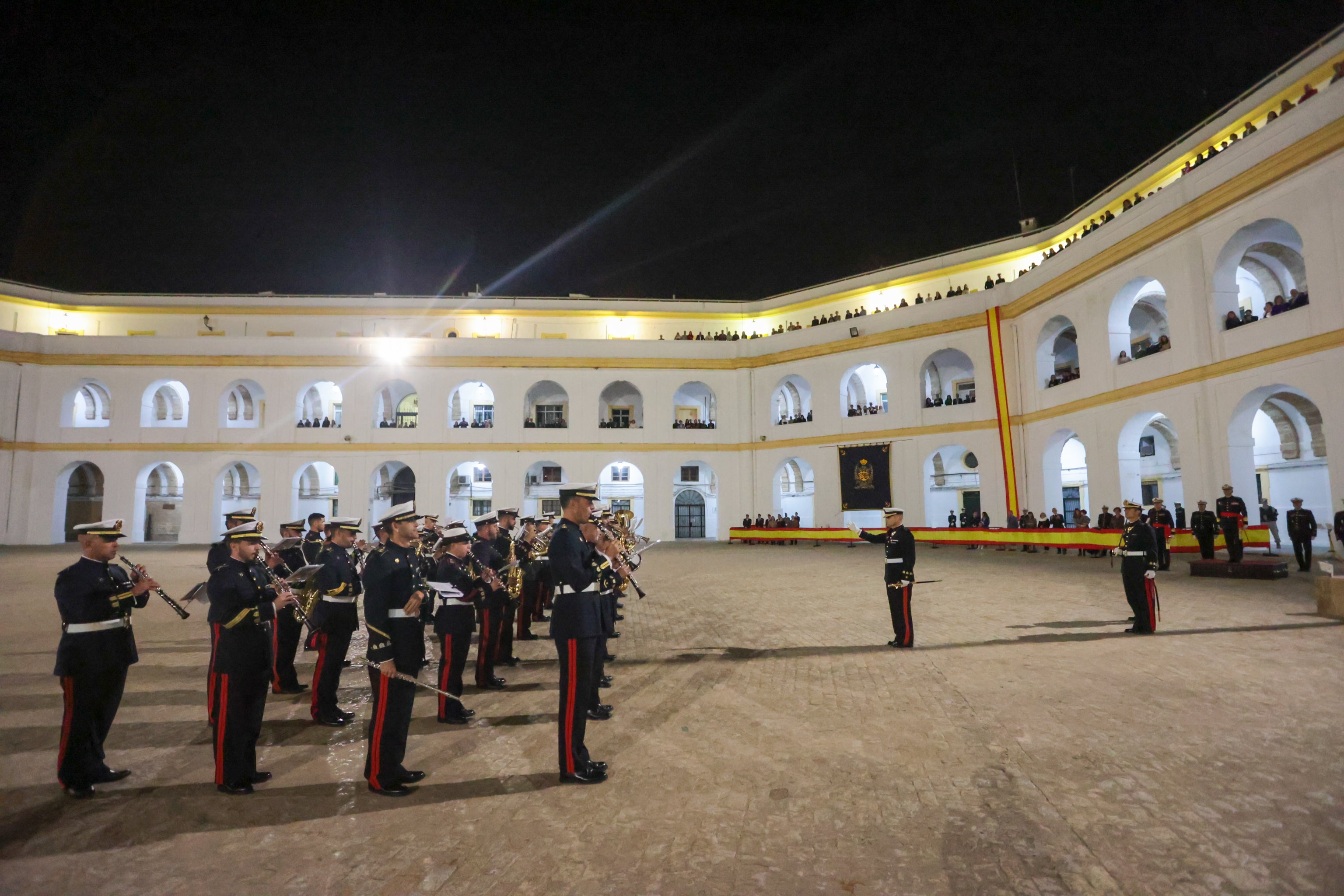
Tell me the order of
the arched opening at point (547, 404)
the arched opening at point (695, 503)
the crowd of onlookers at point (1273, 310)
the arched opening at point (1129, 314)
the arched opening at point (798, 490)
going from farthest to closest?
the arched opening at point (695, 503)
the arched opening at point (798, 490)
the arched opening at point (547, 404)
the arched opening at point (1129, 314)
the crowd of onlookers at point (1273, 310)

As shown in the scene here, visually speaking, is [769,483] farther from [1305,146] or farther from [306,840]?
[306,840]

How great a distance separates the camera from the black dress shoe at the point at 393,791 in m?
4.21

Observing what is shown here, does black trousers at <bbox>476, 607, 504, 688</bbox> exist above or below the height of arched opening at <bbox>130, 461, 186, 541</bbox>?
below

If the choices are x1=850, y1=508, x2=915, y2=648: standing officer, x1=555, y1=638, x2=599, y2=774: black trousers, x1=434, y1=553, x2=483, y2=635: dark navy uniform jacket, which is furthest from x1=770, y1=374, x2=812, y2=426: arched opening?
x1=555, y1=638, x2=599, y2=774: black trousers

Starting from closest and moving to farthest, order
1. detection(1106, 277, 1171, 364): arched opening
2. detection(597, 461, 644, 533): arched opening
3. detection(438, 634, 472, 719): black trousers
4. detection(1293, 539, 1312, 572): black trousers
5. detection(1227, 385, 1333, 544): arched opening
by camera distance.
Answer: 1. detection(438, 634, 472, 719): black trousers
2. detection(1293, 539, 1312, 572): black trousers
3. detection(1106, 277, 1171, 364): arched opening
4. detection(1227, 385, 1333, 544): arched opening
5. detection(597, 461, 644, 533): arched opening

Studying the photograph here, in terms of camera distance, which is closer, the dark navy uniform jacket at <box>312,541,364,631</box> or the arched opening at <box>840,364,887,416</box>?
the dark navy uniform jacket at <box>312,541,364,631</box>

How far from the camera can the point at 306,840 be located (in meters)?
3.65

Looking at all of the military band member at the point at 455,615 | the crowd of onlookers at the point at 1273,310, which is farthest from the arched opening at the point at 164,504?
the crowd of onlookers at the point at 1273,310

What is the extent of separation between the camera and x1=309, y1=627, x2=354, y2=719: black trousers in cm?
585

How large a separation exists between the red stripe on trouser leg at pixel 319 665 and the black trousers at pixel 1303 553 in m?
17.8

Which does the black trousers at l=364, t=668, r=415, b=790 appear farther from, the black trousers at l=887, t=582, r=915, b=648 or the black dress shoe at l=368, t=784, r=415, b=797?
the black trousers at l=887, t=582, r=915, b=648

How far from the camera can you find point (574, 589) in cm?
468

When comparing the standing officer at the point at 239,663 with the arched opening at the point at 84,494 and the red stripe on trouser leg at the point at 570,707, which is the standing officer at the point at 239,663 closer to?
the red stripe on trouser leg at the point at 570,707

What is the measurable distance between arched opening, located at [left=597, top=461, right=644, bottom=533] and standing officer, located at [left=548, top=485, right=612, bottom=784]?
26519 mm
